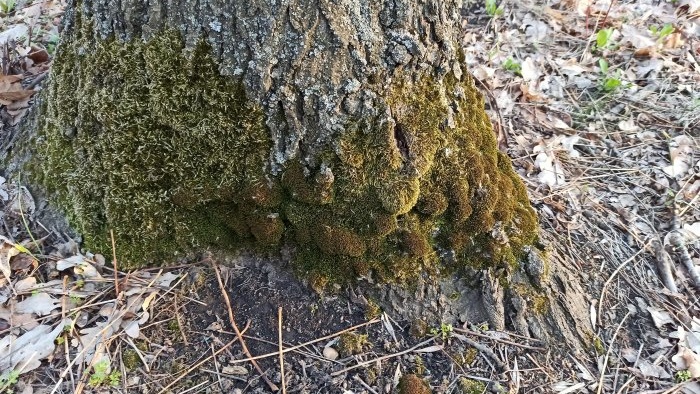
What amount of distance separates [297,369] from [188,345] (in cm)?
45

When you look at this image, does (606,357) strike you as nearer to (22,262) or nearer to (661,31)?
(22,262)

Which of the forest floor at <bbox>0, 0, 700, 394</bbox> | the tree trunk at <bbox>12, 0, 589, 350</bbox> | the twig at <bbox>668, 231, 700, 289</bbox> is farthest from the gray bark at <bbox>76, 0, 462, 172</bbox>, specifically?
the twig at <bbox>668, 231, 700, 289</bbox>

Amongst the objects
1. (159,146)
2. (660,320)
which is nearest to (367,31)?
(159,146)

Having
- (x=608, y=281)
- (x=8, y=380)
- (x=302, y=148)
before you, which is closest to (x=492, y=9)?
(x=608, y=281)

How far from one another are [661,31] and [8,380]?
16.0 feet

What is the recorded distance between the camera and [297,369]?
6.64 ft

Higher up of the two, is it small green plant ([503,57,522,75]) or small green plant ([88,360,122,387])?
small green plant ([503,57,522,75])

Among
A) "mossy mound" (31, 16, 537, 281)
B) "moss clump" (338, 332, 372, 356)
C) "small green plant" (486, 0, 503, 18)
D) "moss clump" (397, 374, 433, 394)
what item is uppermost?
"small green plant" (486, 0, 503, 18)

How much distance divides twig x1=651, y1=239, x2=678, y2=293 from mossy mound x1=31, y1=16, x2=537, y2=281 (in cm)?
82

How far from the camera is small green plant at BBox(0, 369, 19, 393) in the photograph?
191 centimetres

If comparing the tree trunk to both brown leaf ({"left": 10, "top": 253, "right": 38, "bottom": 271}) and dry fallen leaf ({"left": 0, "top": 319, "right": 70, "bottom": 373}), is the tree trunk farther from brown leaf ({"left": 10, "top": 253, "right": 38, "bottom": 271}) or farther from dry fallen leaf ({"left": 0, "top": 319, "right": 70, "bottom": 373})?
dry fallen leaf ({"left": 0, "top": 319, "right": 70, "bottom": 373})

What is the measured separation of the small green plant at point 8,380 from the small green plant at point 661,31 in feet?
15.4

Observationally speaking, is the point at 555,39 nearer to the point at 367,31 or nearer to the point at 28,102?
the point at 367,31

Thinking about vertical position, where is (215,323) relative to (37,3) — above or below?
below
